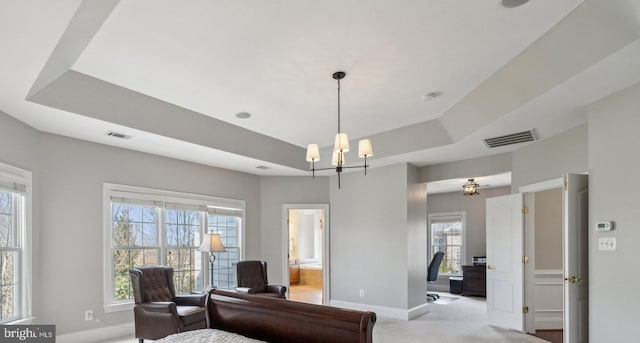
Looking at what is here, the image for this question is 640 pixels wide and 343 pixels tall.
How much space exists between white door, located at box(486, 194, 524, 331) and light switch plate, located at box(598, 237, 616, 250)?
1938mm

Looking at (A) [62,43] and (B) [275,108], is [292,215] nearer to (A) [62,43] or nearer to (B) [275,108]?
(B) [275,108]

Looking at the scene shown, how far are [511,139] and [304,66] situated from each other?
115 inches

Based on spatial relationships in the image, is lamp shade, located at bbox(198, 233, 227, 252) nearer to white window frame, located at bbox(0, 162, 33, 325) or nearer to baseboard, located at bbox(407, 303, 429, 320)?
white window frame, located at bbox(0, 162, 33, 325)

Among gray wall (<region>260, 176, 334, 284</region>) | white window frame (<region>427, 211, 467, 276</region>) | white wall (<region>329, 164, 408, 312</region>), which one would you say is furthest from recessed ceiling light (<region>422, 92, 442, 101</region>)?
white window frame (<region>427, 211, 467, 276</region>)

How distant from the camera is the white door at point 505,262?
215 inches

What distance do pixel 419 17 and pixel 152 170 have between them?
14.4 feet

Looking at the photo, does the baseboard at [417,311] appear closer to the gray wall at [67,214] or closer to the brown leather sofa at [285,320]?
the brown leather sofa at [285,320]

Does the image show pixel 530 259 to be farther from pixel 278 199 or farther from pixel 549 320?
pixel 278 199

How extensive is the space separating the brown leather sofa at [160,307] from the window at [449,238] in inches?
268

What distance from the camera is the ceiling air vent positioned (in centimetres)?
487

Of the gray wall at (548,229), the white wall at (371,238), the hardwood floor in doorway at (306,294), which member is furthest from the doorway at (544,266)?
the hardwood floor in doorway at (306,294)

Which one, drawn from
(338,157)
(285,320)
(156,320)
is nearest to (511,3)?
(338,157)

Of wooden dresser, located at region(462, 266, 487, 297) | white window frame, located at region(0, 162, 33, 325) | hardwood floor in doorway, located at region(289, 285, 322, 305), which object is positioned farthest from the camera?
wooden dresser, located at region(462, 266, 487, 297)

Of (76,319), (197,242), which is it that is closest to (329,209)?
(197,242)
